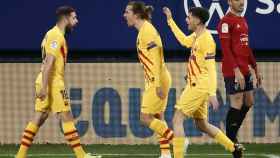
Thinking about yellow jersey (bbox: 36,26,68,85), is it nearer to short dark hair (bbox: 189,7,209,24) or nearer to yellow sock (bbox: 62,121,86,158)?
yellow sock (bbox: 62,121,86,158)

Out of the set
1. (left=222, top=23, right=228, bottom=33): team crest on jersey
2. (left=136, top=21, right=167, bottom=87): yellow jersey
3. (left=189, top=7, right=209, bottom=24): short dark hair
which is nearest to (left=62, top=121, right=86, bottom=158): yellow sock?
(left=136, top=21, right=167, bottom=87): yellow jersey

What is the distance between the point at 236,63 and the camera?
11.3 meters

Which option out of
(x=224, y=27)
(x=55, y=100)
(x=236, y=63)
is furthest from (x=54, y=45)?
(x=236, y=63)

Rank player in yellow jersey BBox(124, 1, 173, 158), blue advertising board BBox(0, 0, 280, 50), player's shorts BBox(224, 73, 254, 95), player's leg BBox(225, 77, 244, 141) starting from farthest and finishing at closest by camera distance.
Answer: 1. blue advertising board BBox(0, 0, 280, 50)
2. player's leg BBox(225, 77, 244, 141)
3. player's shorts BBox(224, 73, 254, 95)
4. player in yellow jersey BBox(124, 1, 173, 158)

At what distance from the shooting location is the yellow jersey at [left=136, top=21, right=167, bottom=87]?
1118 cm

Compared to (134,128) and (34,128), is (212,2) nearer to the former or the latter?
(134,128)

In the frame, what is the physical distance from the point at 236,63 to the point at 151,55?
1.00 metres

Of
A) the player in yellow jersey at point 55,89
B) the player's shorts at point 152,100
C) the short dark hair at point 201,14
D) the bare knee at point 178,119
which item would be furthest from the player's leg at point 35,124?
the short dark hair at point 201,14

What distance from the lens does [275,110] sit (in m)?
14.9

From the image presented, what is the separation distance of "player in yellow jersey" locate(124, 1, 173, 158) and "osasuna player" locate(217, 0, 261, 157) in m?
0.72

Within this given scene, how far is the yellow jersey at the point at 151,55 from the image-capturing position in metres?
11.2

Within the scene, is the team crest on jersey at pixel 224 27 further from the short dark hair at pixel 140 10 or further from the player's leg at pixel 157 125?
the player's leg at pixel 157 125

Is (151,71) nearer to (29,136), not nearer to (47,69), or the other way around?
(47,69)

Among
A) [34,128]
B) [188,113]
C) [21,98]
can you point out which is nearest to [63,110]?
[34,128]
